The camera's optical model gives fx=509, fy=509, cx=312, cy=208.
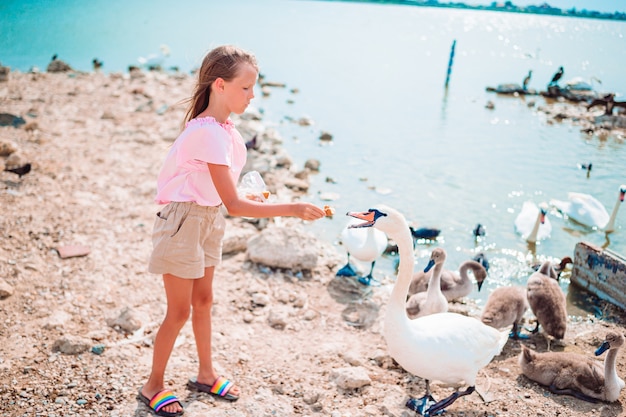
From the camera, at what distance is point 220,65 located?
2.98m

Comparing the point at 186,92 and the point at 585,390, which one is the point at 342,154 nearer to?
the point at 186,92

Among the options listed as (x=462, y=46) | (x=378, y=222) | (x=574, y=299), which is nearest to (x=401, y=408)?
(x=378, y=222)

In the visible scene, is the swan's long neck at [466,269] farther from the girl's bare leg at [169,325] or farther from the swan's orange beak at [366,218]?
the girl's bare leg at [169,325]

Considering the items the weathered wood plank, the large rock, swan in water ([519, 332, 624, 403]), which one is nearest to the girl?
the large rock

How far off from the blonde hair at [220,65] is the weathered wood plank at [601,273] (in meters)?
4.78

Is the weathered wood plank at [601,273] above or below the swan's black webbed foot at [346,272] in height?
above

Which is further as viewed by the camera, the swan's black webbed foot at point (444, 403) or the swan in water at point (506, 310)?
the swan in water at point (506, 310)

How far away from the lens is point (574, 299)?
6098 mm

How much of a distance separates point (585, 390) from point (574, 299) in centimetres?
218

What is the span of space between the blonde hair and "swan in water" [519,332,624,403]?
336 centimetres

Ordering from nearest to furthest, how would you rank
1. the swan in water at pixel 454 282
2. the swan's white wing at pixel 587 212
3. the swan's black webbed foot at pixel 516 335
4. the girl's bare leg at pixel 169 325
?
the girl's bare leg at pixel 169 325, the swan's black webbed foot at pixel 516 335, the swan in water at pixel 454 282, the swan's white wing at pixel 587 212

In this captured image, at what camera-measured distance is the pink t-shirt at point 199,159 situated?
2.91 metres

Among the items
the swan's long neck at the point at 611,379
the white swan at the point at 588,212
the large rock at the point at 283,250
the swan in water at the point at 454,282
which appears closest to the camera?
the swan's long neck at the point at 611,379

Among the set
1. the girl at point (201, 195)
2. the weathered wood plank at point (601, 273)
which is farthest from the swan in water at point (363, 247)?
A: the girl at point (201, 195)
